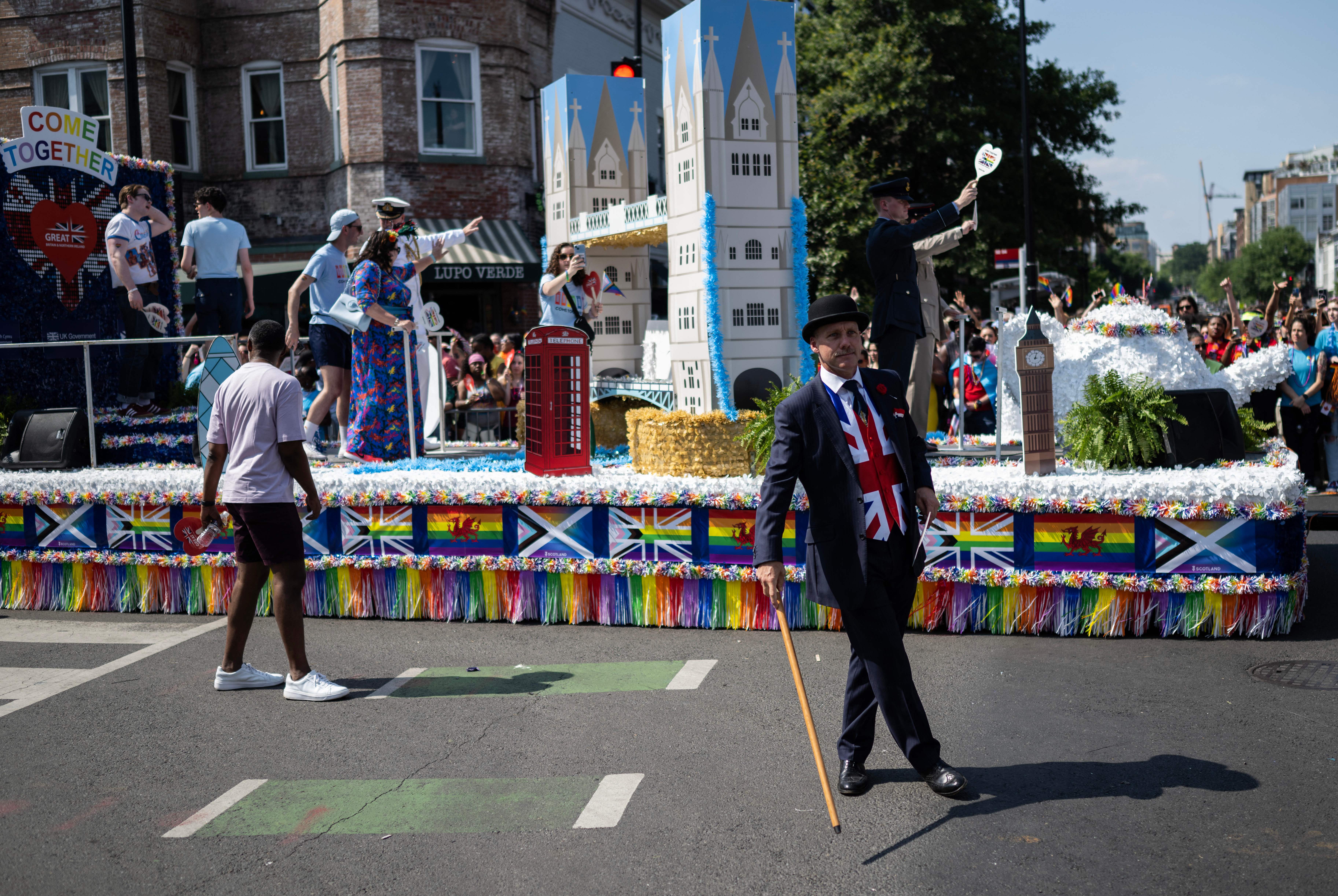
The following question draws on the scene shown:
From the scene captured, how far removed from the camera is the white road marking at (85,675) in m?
6.19

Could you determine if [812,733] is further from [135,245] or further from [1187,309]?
[1187,309]

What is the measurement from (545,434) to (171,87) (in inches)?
713

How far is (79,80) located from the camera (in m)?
22.0

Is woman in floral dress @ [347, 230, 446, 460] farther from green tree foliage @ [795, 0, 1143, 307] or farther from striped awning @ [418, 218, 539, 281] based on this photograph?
green tree foliage @ [795, 0, 1143, 307]

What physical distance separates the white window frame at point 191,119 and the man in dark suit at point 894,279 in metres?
18.2

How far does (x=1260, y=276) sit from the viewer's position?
101312mm

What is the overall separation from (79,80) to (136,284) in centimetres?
1314

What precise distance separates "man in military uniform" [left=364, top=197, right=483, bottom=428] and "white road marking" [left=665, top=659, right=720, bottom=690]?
13.4 feet

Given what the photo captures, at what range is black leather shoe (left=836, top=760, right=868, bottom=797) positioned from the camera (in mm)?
4566

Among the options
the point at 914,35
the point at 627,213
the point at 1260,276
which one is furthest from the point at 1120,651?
the point at 1260,276

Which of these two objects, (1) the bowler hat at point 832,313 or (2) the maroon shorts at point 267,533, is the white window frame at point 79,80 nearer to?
(2) the maroon shorts at point 267,533

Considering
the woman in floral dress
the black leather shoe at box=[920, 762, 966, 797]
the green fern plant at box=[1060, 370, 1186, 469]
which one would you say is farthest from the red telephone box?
the black leather shoe at box=[920, 762, 966, 797]

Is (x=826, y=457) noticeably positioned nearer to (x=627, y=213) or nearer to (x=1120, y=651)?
(x=1120, y=651)

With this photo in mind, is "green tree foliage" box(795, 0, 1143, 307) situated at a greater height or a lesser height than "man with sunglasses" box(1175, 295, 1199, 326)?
greater
